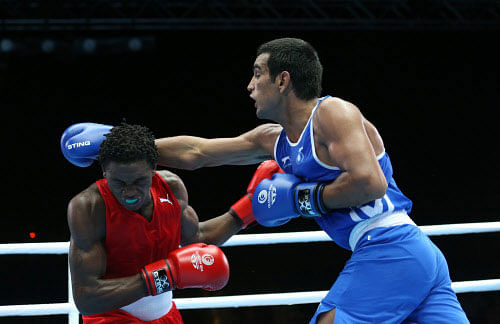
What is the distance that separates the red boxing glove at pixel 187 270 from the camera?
2.01m

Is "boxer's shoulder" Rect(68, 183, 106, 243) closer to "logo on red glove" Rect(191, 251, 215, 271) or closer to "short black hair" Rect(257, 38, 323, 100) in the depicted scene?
"logo on red glove" Rect(191, 251, 215, 271)

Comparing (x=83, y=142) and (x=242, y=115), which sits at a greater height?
(x=242, y=115)

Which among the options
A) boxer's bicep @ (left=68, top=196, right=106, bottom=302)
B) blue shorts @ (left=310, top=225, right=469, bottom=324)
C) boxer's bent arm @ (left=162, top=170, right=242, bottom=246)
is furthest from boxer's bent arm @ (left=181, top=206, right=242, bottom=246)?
blue shorts @ (left=310, top=225, right=469, bottom=324)

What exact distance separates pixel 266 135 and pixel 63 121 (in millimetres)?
7301

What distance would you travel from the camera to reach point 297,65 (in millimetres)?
2145

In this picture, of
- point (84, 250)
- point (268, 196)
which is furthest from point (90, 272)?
point (268, 196)

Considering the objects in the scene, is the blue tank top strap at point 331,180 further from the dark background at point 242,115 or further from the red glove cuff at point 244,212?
the dark background at point 242,115

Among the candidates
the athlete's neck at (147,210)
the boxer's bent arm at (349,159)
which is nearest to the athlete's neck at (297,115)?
the boxer's bent arm at (349,159)

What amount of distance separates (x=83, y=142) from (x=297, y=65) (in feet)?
2.74

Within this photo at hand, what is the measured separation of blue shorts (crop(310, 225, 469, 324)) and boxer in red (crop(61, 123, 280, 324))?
0.46 metres

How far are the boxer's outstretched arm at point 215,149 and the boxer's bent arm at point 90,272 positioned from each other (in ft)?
1.55

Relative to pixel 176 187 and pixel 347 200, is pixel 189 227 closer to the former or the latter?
pixel 176 187

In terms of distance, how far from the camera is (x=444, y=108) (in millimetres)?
10391

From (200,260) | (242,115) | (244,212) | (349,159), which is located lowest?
(200,260)
